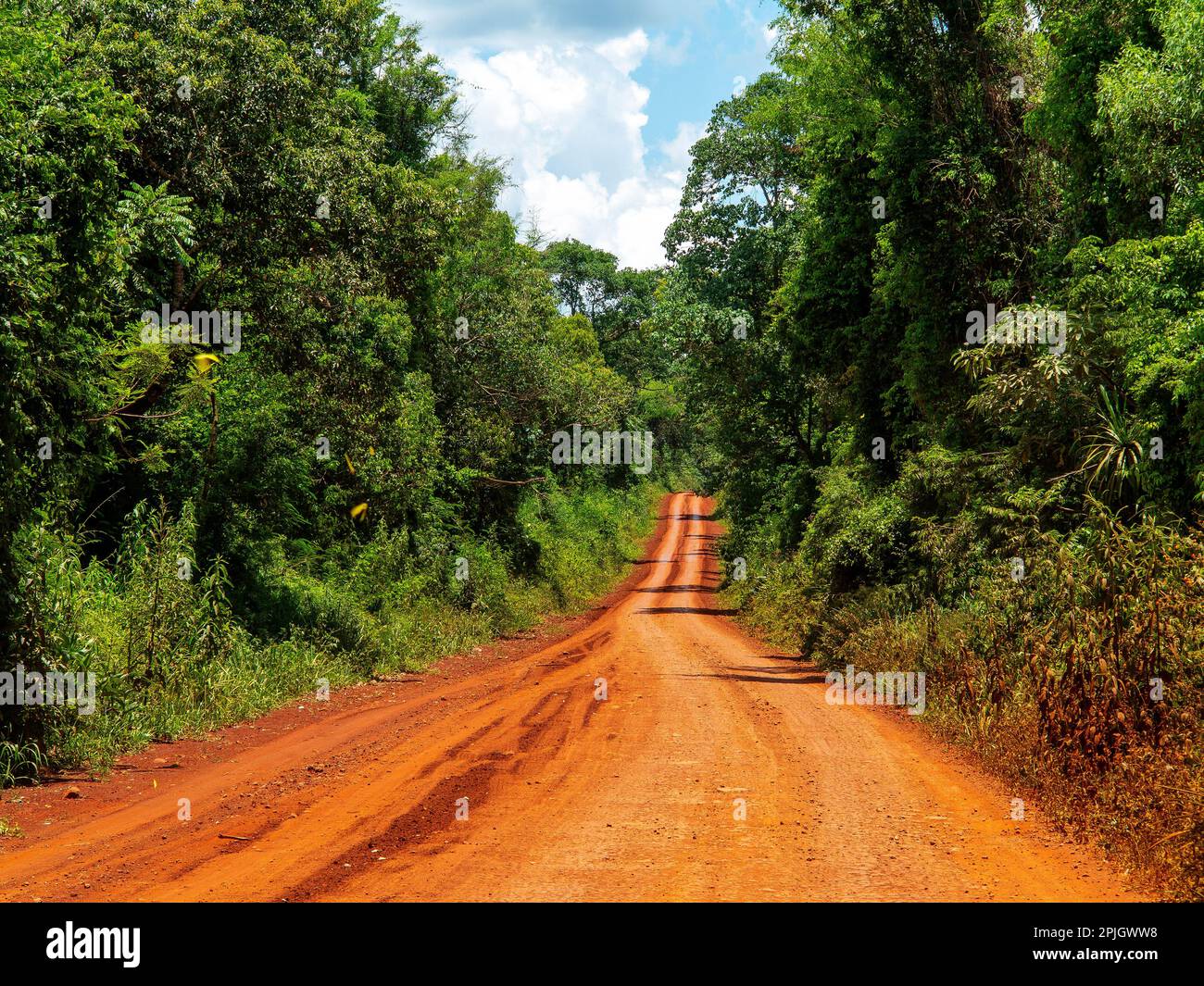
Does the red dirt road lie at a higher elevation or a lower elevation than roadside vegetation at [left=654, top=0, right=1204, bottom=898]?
lower

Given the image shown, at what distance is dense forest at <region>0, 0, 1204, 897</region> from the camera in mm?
8969

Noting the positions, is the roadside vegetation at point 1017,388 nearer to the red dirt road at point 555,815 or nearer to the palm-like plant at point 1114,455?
the palm-like plant at point 1114,455

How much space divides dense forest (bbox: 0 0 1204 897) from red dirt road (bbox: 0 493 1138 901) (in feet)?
2.80

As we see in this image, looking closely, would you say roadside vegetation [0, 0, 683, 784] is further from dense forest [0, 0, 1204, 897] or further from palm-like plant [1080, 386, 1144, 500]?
palm-like plant [1080, 386, 1144, 500]

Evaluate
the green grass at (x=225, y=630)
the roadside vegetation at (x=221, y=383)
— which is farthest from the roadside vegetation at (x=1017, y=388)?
the roadside vegetation at (x=221, y=383)

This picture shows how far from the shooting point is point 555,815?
736cm

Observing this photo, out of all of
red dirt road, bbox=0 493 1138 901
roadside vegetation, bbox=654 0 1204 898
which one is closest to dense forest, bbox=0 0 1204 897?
roadside vegetation, bbox=654 0 1204 898

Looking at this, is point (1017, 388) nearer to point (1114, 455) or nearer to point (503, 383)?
point (1114, 455)

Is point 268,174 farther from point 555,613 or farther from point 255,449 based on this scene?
point 555,613

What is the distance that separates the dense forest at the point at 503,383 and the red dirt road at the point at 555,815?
852 mm

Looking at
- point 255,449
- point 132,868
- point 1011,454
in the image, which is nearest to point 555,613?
point 255,449

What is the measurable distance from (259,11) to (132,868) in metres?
15.3

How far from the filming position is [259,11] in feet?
55.3

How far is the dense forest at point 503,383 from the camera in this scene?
353 inches
